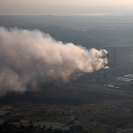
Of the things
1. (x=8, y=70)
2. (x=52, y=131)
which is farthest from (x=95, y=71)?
(x=52, y=131)

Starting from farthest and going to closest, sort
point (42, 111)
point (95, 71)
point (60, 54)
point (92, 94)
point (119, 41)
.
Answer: point (119, 41) < point (95, 71) < point (60, 54) < point (92, 94) < point (42, 111)

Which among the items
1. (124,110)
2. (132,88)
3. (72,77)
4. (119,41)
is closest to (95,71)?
(72,77)

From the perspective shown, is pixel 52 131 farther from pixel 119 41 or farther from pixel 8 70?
pixel 119 41

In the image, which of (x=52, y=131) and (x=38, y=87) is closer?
(x=52, y=131)

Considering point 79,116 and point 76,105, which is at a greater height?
point 79,116

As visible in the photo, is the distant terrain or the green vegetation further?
the distant terrain

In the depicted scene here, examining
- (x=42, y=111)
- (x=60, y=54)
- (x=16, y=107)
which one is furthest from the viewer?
(x=60, y=54)

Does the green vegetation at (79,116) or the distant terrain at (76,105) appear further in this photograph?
the distant terrain at (76,105)

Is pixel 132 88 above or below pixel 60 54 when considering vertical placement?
below

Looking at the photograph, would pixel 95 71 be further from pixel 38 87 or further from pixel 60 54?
pixel 38 87

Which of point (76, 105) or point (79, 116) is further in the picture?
point (76, 105)
